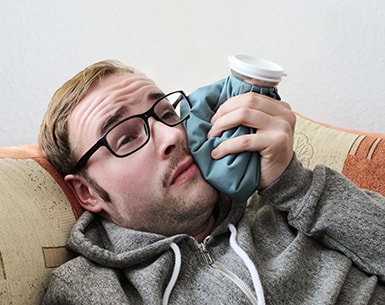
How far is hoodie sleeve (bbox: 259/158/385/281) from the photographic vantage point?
990mm

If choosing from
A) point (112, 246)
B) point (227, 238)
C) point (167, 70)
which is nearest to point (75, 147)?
point (112, 246)

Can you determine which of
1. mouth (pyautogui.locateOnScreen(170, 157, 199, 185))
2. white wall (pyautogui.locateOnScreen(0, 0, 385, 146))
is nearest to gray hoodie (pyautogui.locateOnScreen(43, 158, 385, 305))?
mouth (pyautogui.locateOnScreen(170, 157, 199, 185))

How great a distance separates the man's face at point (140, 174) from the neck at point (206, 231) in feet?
0.07

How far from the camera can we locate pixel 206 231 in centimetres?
108

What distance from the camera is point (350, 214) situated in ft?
3.27

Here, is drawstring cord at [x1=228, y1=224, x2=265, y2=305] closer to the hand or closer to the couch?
the hand

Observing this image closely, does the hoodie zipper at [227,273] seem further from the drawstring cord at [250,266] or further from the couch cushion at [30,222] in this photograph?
the couch cushion at [30,222]

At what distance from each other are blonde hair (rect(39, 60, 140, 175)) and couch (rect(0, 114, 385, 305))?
26mm

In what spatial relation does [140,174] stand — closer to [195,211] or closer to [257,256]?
[195,211]

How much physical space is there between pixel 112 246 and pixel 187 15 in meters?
1.13

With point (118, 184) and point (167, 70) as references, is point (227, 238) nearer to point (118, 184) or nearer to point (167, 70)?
point (118, 184)

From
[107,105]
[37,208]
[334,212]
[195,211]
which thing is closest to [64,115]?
[107,105]

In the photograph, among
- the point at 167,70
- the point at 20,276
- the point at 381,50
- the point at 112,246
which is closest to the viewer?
the point at 20,276

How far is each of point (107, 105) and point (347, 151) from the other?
2.10 ft
